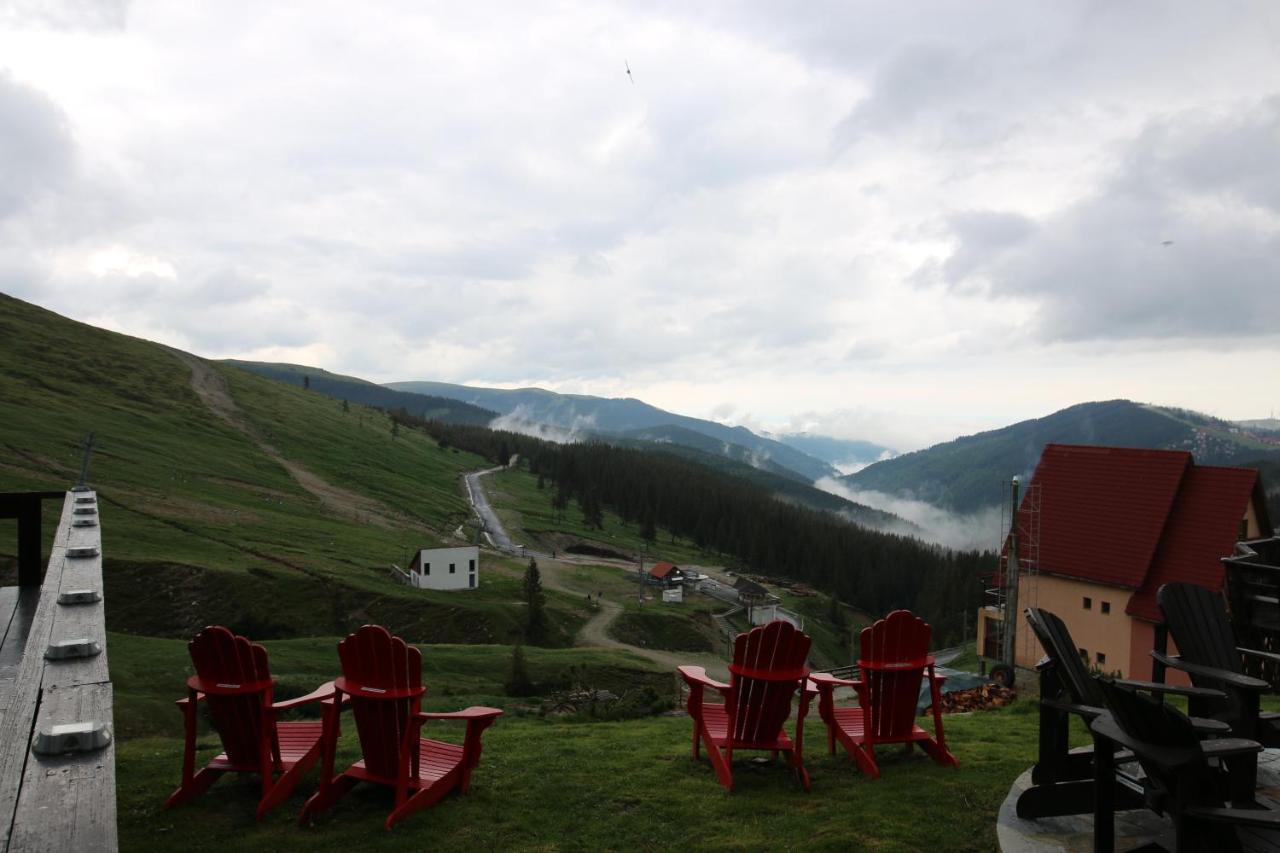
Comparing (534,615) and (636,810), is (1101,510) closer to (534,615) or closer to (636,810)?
(636,810)

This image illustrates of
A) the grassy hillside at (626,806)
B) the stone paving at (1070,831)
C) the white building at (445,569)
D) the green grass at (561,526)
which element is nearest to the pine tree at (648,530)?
the green grass at (561,526)

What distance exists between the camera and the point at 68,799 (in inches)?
85.7

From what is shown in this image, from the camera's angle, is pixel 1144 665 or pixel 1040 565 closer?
pixel 1144 665

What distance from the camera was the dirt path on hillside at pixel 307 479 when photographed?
79.5 m

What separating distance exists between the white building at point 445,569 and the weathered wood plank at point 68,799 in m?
53.8

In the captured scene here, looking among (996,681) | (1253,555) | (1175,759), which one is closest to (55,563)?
(1175,759)

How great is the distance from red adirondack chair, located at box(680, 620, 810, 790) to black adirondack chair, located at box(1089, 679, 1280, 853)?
3811 mm

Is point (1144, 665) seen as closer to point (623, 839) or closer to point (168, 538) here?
point (623, 839)

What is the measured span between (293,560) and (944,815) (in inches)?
1945

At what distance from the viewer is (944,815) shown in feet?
22.3

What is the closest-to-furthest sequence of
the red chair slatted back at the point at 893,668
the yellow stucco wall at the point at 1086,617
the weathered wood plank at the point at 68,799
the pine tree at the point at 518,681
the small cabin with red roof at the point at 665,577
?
the weathered wood plank at the point at 68,799
the red chair slatted back at the point at 893,668
the pine tree at the point at 518,681
the yellow stucco wall at the point at 1086,617
the small cabin with red roof at the point at 665,577

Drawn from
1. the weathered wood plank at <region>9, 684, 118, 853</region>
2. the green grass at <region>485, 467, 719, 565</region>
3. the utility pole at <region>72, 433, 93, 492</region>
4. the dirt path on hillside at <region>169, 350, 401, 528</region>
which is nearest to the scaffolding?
the utility pole at <region>72, 433, 93, 492</region>

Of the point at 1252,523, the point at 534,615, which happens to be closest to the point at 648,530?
the point at 534,615

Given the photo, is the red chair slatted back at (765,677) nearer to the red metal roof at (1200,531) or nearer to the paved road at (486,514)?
the red metal roof at (1200,531)
